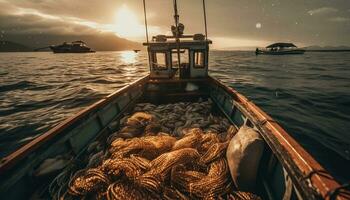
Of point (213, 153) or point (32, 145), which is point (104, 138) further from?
point (213, 153)

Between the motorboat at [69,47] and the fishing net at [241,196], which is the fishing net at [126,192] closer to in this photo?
the fishing net at [241,196]

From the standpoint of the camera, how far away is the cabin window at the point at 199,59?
13.1m

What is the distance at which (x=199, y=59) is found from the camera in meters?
13.4

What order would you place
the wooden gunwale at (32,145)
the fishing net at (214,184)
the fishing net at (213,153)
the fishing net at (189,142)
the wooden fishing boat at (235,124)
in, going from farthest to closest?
the fishing net at (189,142) → the fishing net at (213,153) → the fishing net at (214,184) → the wooden gunwale at (32,145) → the wooden fishing boat at (235,124)

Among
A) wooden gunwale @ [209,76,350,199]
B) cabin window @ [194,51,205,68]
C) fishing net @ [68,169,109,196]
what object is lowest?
fishing net @ [68,169,109,196]

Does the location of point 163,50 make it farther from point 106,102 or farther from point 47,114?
point 47,114

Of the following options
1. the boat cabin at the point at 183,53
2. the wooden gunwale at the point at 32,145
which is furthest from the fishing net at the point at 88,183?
the boat cabin at the point at 183,53

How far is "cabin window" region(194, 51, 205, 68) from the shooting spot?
43.0 ft

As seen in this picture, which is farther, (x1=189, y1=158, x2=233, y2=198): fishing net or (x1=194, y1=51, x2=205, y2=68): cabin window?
(x1=194, y1=51, x2=205, y2=68): cabin window

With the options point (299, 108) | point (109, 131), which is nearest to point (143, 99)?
point (109, 131)

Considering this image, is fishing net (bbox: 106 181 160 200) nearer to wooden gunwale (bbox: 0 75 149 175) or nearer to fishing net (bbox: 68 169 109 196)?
fishing net (bbox: 68 169 109 196)

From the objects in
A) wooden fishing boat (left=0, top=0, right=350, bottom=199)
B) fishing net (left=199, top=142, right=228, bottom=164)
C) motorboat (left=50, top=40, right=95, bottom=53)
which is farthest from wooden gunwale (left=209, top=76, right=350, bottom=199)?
motorboat (left=50, top=40, right=95, bottom=53)

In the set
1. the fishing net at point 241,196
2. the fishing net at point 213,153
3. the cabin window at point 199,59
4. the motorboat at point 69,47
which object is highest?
the motorboat at point 69,47

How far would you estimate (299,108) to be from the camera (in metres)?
13.3
